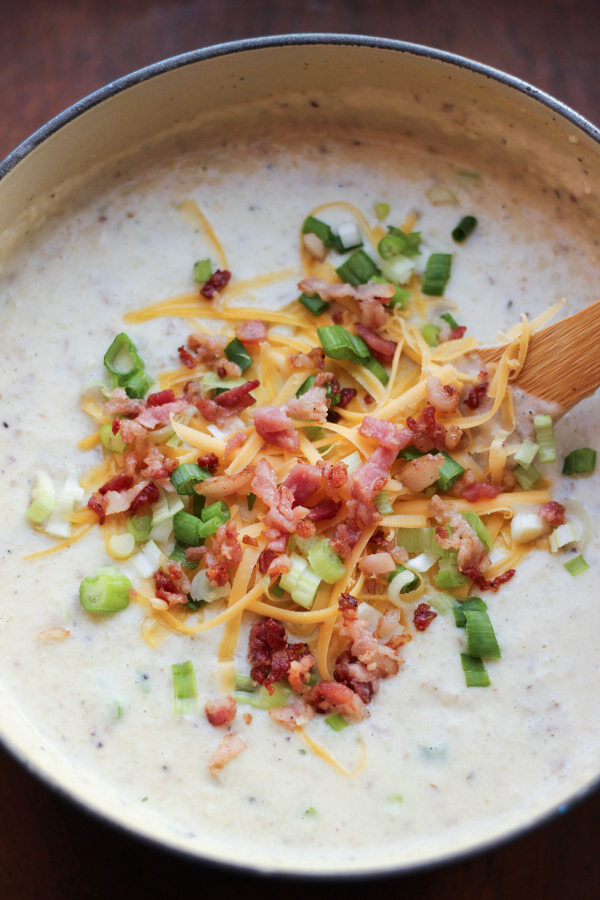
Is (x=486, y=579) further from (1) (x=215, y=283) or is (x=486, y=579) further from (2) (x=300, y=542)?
(1) (x=215, y=283)

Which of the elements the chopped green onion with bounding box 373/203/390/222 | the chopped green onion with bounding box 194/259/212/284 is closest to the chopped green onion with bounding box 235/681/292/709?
the chopped green onion with bounding box 194/259/212/284

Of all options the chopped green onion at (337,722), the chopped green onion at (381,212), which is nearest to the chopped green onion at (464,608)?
the chopped green onion at (337,722)

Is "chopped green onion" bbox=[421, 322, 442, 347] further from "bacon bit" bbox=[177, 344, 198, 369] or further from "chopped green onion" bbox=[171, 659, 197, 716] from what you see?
"chopped green onion" bbox=[171, 659, 197, 716]

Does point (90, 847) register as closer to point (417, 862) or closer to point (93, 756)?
point (93, 756)

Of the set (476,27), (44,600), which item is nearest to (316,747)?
(44,600)

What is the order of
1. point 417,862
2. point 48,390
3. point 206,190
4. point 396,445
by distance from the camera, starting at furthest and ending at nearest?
1. point 206,190
2. point 48,390
3. point 396,445
4. point 417,862

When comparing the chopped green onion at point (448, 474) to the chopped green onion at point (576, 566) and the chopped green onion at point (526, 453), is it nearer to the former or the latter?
the chopped green onion at point (526, 453)
